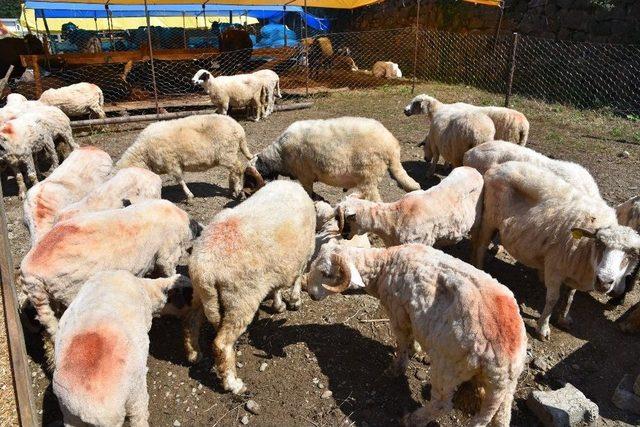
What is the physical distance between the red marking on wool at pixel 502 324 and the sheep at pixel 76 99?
39.9 feet

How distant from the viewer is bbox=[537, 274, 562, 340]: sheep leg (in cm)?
480

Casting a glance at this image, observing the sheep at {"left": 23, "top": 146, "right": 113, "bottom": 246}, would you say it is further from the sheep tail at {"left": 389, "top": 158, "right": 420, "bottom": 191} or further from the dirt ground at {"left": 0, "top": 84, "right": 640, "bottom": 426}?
the sheep tail at {"left": 389, "top": 158, "right": 420, "bottom": 191}

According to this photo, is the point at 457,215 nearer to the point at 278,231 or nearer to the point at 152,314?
the point at 278,231

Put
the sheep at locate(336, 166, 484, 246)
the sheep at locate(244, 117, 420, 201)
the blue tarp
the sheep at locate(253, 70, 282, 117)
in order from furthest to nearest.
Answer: the blue tarp
the sheep at locate(253, 70, 282, 117)
the sheep at locate(244, 117, 420, 201)
the sheep at locate(336, 166, 484, 246)

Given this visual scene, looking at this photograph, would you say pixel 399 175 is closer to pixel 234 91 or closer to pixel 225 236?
pixel 225 236

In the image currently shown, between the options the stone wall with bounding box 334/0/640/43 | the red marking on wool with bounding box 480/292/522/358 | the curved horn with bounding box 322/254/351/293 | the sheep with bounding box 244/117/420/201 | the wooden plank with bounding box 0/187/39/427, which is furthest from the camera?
the stone wall with bounding box 334/0/640/43

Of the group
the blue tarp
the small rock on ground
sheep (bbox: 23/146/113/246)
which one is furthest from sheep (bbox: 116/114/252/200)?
the blue tarp

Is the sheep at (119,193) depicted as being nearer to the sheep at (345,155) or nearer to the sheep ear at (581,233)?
the sheep at (345,155)

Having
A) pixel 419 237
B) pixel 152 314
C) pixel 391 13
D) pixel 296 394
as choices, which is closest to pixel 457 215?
pixel 419 237

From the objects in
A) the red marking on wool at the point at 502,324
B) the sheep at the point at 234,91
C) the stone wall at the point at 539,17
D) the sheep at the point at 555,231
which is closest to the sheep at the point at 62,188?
the red marking on wool at the point at 502,324

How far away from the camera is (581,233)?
445 centimetres

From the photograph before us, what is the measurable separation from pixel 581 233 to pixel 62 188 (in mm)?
6084

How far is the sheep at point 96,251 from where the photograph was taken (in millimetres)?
4191

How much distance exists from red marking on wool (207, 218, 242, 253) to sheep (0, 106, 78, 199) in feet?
18.8
